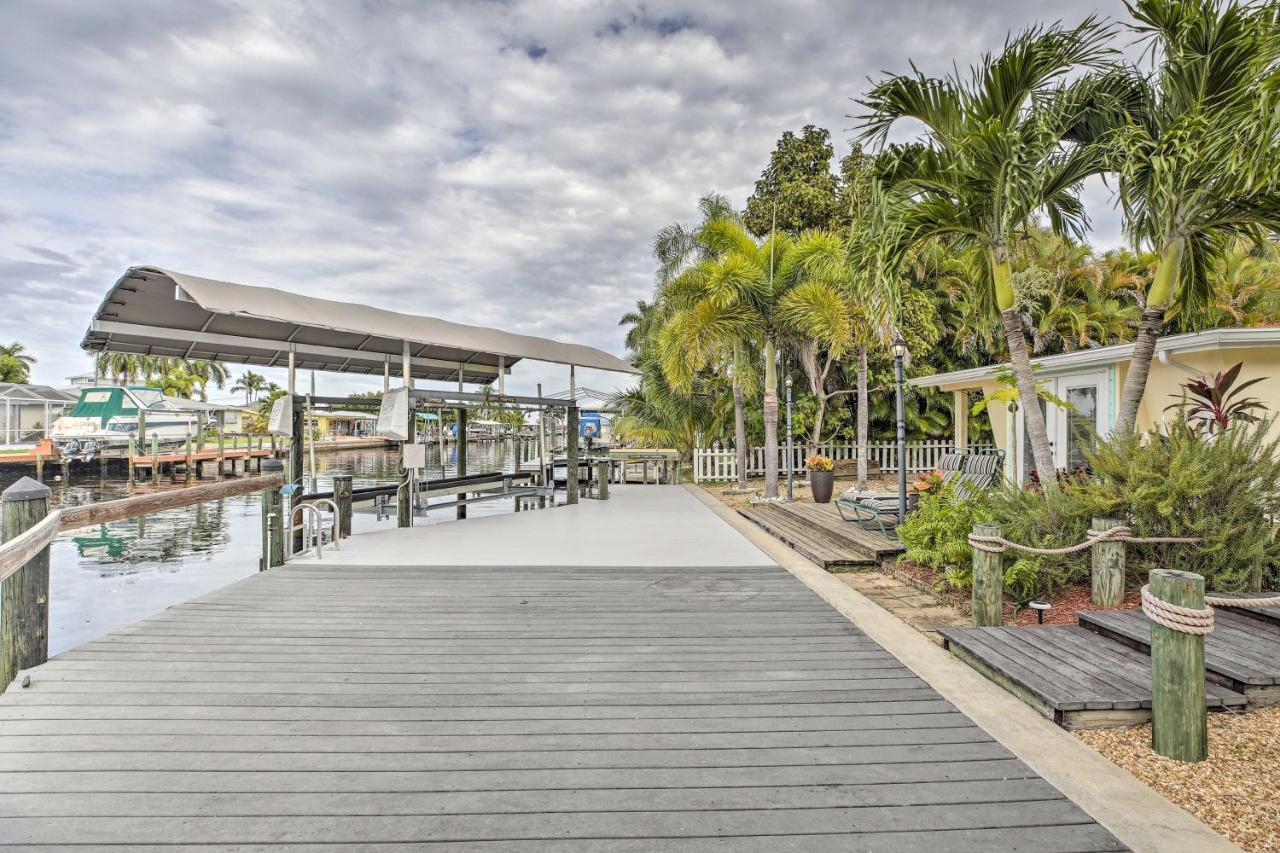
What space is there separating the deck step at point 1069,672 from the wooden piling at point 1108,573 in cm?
57

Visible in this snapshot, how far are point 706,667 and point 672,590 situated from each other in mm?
1892

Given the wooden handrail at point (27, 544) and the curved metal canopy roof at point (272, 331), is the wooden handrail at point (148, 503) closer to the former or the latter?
the wooden handrail at point (27, 544)

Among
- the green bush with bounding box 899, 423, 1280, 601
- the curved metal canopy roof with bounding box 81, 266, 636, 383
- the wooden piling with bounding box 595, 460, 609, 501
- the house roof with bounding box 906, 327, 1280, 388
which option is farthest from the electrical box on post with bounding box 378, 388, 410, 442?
the house roof with bounding box 906, 327, 1280, 388

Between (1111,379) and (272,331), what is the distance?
11.8 m

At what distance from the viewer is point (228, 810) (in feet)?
7.18

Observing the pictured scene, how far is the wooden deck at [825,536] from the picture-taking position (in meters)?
6.50

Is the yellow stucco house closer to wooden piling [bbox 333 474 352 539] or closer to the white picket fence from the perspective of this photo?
the white picket fence

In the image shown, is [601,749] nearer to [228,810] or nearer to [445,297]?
[228,810]

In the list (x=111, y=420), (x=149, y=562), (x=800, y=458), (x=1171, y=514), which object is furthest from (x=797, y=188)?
(x=111, y=420)

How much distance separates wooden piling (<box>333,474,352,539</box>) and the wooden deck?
585cm

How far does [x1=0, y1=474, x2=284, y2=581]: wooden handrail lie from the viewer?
323cm

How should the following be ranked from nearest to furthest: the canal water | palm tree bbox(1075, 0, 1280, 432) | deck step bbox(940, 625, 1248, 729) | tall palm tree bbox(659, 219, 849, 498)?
deck step bbox(940, 625, 1248, 729), palm tree bbox(1075, 0, 1280, 432), the canal water, tall palm tree bbox(659, 219, 849, 498)

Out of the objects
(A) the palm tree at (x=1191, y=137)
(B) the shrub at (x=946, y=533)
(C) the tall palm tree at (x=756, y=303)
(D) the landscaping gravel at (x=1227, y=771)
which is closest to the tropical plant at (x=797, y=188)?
(C) the tall palm tree at (x=756, y=303)

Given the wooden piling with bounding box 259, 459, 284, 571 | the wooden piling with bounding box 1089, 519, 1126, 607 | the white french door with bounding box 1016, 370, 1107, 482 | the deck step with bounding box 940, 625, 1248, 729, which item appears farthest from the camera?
the white french door with bounding box 1016, 370, 1107, 482
